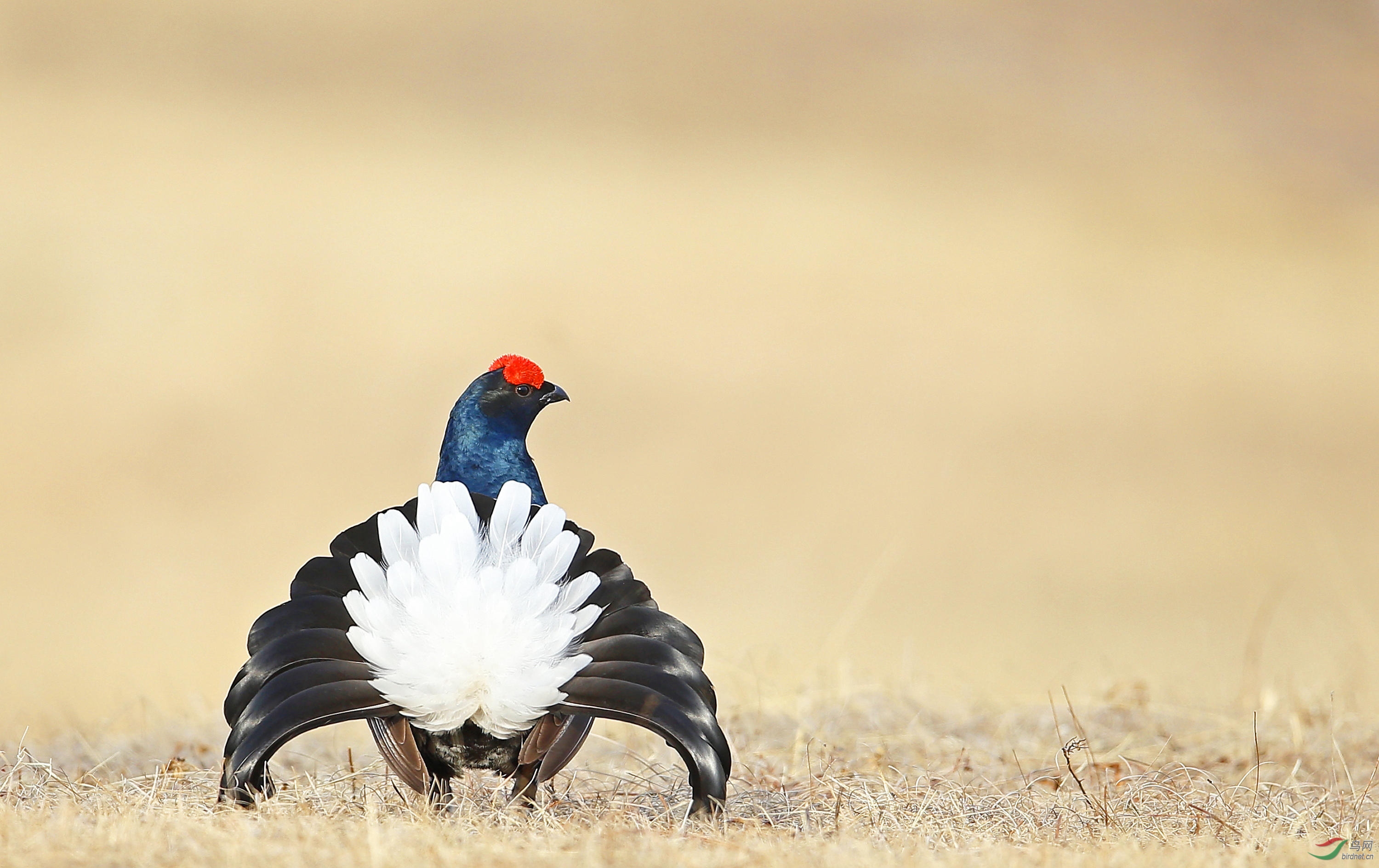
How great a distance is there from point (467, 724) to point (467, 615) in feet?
1.20

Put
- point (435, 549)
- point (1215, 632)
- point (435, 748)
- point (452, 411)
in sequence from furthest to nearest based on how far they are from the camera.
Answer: point (1215, 632) < point (452, 411) < point (435, 748) < point (435, 549)

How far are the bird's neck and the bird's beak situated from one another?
0.16 meters

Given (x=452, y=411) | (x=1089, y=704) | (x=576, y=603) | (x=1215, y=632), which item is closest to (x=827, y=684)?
(x=1089, y=704)

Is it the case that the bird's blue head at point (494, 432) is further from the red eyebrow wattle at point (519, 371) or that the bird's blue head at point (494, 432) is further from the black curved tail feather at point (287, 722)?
the black curved tail feather at point (287, 722)

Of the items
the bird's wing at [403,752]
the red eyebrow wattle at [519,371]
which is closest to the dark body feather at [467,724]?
the bird's wing at [403,752]

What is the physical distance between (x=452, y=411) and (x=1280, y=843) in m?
2.36

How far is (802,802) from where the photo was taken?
329cm

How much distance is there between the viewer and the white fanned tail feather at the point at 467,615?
9.52 feet

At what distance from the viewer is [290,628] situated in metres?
2.98

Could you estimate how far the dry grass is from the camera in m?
2.46

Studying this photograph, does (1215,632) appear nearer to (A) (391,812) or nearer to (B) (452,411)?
(B) (452,411)

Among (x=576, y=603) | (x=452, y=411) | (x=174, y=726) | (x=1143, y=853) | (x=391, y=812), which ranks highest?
(x=452, y=411)

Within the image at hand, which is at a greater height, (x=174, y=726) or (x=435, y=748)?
(x=435, y=748)

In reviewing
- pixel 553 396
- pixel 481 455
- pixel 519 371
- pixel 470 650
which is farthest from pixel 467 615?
pixel 553 396
